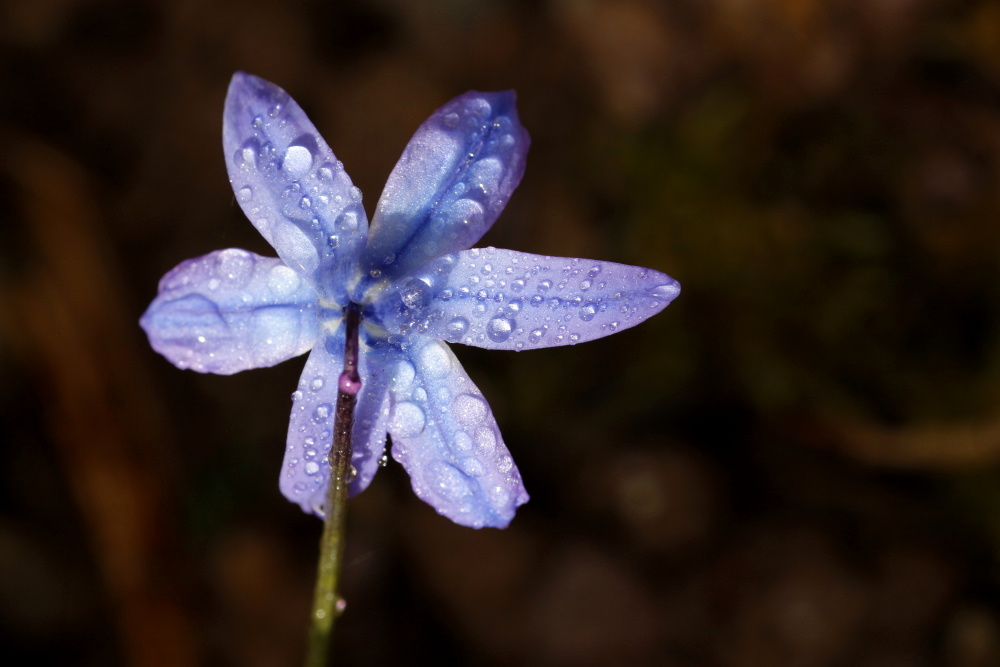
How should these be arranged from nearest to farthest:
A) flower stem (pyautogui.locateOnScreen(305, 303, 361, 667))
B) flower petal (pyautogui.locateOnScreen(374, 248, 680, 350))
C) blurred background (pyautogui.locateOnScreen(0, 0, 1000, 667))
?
flower stem (pyautogui.locateOnScreen(305, 303, 361, 667))
flower petal (pyautogui.locateOnScreen(374, 248, 680, 350))
blurred background (pyautogui.locateOnScreen(0, 0, 1000, 667))

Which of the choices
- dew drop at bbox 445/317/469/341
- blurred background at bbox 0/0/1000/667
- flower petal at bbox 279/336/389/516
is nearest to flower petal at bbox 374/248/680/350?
dew drop at bbox 445/317/469/341

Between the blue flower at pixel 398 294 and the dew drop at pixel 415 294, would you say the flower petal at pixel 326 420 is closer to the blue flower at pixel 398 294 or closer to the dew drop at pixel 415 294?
the blue flower at pixel 398 294

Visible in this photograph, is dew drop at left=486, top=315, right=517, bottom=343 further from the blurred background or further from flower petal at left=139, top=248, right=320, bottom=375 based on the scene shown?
the blurred background

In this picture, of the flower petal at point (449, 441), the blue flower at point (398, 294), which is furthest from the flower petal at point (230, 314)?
the flower petal at point (449, 441)

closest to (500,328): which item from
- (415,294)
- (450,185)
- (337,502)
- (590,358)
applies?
(415,294)

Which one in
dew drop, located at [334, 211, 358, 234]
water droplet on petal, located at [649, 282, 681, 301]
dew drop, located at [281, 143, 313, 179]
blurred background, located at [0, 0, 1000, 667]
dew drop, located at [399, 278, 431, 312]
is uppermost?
dew drop, located at [281, 143, 313, 179]

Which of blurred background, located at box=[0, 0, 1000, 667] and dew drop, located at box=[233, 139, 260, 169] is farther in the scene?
blurred background, located at box=[0, 0, 1000, 667]

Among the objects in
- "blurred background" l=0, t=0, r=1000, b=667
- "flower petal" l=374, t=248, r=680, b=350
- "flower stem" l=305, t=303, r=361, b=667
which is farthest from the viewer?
"blurred background" l=0, t=0, r=1000, b=667
